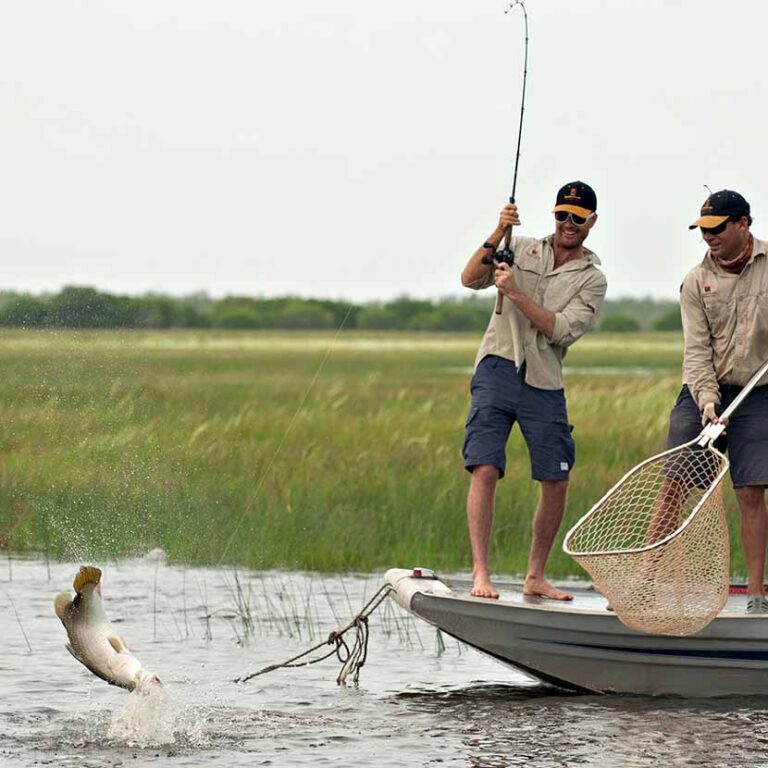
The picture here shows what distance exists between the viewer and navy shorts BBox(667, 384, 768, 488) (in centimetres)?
843

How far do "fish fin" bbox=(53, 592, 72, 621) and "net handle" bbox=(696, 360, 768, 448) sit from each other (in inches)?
108

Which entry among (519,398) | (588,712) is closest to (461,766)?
(588,712)

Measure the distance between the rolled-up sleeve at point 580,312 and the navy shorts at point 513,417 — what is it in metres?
0.25

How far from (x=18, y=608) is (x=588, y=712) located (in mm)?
4020

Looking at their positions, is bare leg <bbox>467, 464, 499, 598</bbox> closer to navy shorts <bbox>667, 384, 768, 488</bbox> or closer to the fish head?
navy shorts <bbox>667, 384, 768, 488</bbox>

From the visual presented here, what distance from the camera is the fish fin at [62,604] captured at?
7.37 meters

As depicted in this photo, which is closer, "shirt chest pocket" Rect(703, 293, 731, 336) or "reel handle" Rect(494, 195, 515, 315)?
"shirt chest pocket" Rect(703, 293, 731, 336)

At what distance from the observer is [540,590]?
9039 mm

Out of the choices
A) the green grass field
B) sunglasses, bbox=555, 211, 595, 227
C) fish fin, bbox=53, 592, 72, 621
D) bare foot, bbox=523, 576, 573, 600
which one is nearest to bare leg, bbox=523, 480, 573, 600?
bare foot, bbox=523, 576, 573, 600

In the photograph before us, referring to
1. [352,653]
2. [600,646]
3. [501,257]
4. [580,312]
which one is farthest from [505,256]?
[352,653]

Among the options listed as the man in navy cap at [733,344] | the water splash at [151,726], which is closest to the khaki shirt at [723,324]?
the man in navy cap at [733,344]

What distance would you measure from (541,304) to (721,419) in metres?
1.06

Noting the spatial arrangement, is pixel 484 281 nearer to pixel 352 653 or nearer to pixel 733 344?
pixel 733 344

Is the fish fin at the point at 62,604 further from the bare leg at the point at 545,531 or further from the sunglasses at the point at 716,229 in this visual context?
the sunglasses at the point at 716,229
